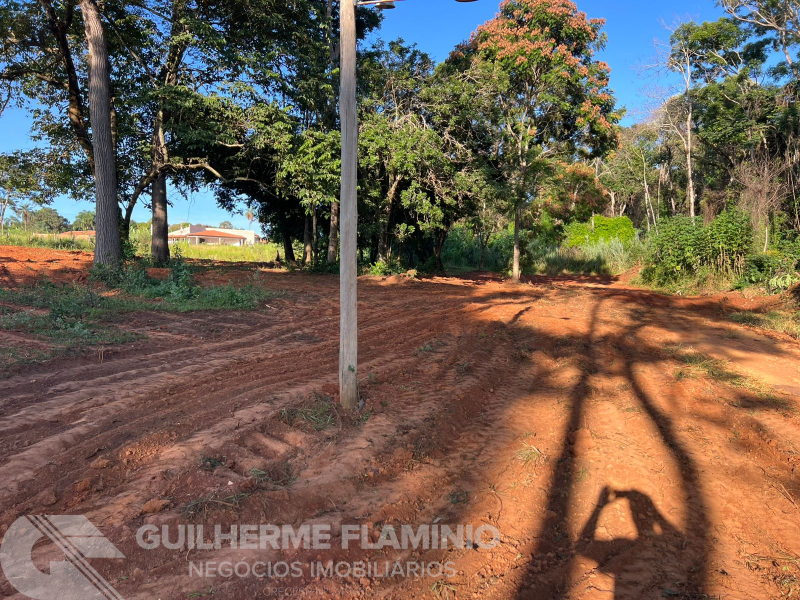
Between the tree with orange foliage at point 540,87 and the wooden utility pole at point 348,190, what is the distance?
11.9 m

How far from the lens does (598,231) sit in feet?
90.1

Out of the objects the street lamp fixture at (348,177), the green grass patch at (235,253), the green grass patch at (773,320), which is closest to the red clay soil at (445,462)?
the street lamp fixture at (348,177)

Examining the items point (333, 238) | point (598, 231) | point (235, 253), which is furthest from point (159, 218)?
point (598, 231)

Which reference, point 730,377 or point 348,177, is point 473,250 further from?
point 348,177

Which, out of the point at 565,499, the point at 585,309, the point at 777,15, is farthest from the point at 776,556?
the point at 777,15

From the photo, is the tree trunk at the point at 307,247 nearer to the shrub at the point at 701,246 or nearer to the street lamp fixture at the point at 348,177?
the shrub at the point at 701,246

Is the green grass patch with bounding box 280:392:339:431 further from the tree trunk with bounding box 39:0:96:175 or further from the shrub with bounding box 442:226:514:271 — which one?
the shrub with bounding box 442:226:514:271

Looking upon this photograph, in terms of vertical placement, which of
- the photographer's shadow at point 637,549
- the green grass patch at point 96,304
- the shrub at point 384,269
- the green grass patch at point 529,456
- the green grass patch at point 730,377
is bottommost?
the photographer's shadow at point 637,549

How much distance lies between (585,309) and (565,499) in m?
7.72

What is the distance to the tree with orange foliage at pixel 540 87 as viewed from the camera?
15.0 meters

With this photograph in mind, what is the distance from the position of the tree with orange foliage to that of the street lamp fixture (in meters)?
11.9

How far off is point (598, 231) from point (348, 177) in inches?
1038

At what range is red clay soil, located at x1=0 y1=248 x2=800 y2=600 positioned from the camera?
2.65m

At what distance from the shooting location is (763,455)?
13.0 ft
